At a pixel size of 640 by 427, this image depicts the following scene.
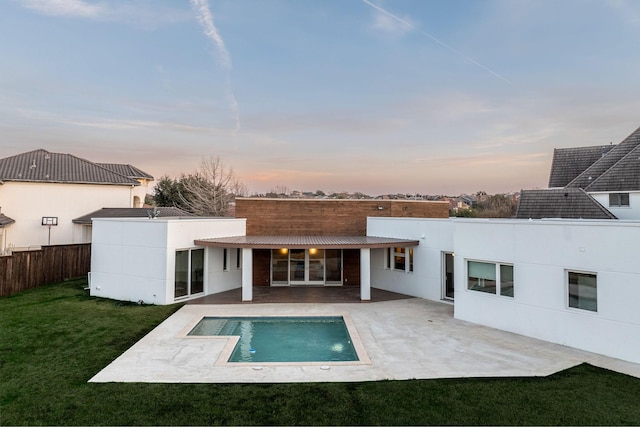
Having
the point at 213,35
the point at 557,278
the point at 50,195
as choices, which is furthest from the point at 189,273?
the point at 50,195

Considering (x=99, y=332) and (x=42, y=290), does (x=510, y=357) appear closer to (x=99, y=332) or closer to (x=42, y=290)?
(x=99, y=332)

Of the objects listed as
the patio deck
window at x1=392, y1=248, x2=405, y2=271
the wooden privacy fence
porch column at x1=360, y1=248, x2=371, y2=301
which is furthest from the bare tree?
porch column at x1=360, y1=248, x2=371, y2=301

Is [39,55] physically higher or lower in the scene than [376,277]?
higher

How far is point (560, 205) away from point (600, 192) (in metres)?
4.34

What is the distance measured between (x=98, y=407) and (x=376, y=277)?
41.9ft

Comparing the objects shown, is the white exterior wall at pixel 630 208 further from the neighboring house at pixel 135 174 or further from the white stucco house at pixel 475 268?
the neighboring house at pixel 135 174

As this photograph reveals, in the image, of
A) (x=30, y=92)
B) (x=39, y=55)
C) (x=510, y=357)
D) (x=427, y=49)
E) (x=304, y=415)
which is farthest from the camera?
(x=30, y=92)

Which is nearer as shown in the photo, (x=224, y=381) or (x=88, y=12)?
(x=224, y=381)

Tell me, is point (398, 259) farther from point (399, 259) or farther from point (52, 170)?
point (52, 170)

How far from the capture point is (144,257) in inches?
511

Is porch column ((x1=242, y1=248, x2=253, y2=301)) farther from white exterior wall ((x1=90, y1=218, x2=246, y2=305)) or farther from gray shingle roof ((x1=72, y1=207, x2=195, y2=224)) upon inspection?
gray shingle roof ((x1=72, y1=207, x2=195, y2=224))

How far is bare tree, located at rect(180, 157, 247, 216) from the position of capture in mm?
37844

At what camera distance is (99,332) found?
30.8ft

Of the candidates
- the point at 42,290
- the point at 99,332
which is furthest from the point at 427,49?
the point at 42,290
